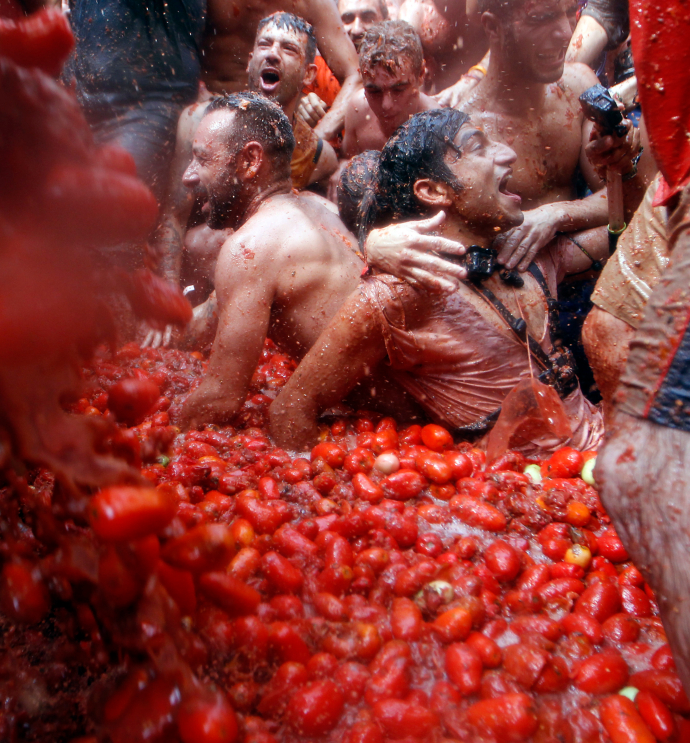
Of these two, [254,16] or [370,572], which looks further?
[254,16]

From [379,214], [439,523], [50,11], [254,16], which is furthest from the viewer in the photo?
[254,16]

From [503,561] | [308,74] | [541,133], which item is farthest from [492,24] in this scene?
[503,561]

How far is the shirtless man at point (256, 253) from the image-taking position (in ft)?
7.09

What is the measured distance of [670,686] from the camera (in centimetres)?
101

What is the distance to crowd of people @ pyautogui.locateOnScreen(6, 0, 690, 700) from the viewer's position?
1704 mm

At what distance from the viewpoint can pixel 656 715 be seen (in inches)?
37.8

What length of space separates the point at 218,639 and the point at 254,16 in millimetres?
3963

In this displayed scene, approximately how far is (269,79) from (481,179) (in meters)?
1.98

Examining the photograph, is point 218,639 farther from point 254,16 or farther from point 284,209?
point 254,16

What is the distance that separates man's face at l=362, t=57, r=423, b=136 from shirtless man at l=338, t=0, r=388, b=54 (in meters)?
1.72

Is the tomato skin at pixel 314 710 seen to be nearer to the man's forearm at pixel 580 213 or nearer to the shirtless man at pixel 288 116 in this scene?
the man's forearm at pixel 580 213

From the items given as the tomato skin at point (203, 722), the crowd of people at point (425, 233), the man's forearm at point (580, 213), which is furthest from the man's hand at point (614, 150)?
the tomato skin at point (203, 722)

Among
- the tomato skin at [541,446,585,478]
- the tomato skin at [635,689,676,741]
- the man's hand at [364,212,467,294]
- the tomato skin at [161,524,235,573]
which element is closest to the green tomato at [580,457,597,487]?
the tomato skin at [541,446,585,478]

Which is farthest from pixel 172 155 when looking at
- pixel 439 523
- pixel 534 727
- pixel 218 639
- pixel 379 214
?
pixel 534 727
